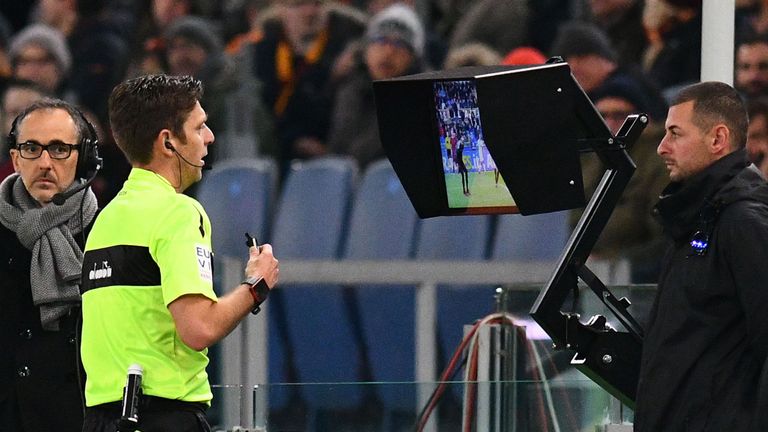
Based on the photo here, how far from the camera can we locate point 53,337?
12.3ft

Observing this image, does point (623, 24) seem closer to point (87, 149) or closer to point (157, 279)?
point (87, 149)

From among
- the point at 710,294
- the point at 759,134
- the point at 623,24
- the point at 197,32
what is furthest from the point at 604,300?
the point at 197,32

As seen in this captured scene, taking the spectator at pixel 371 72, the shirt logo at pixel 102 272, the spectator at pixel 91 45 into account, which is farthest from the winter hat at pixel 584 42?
the shirt logo at pixel 102 272

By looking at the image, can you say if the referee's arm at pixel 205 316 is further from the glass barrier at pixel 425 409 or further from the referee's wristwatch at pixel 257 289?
the glass barrier at pixel 425 409

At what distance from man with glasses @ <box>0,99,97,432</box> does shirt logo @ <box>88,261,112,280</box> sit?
1.85 feet

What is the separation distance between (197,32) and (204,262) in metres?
6.37

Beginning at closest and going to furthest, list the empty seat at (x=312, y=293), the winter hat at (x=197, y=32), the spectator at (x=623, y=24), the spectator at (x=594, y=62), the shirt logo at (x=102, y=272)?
the shirt logo at (x=102, y=272) < the empty seat at (x=312, y=293) < the spectator at (x=594, y=62) < the spectator at (x=623, y=24) < the winter hat at (x=197, y=32)

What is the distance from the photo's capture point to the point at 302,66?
8.68 meters

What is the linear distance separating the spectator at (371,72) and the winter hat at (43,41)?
2213 millimetres

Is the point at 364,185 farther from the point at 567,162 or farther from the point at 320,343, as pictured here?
the point at 567,162

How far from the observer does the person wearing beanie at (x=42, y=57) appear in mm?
9617

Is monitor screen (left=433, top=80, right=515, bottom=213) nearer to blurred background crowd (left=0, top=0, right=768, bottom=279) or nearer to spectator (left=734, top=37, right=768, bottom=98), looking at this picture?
blurred background crowd (left=0, top=0, right=768, bottom=279)

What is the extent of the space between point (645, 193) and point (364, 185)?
1637 mm

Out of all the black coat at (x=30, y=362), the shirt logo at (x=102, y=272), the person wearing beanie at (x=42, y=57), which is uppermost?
the person wearing beanie at (x=42, y=57)
